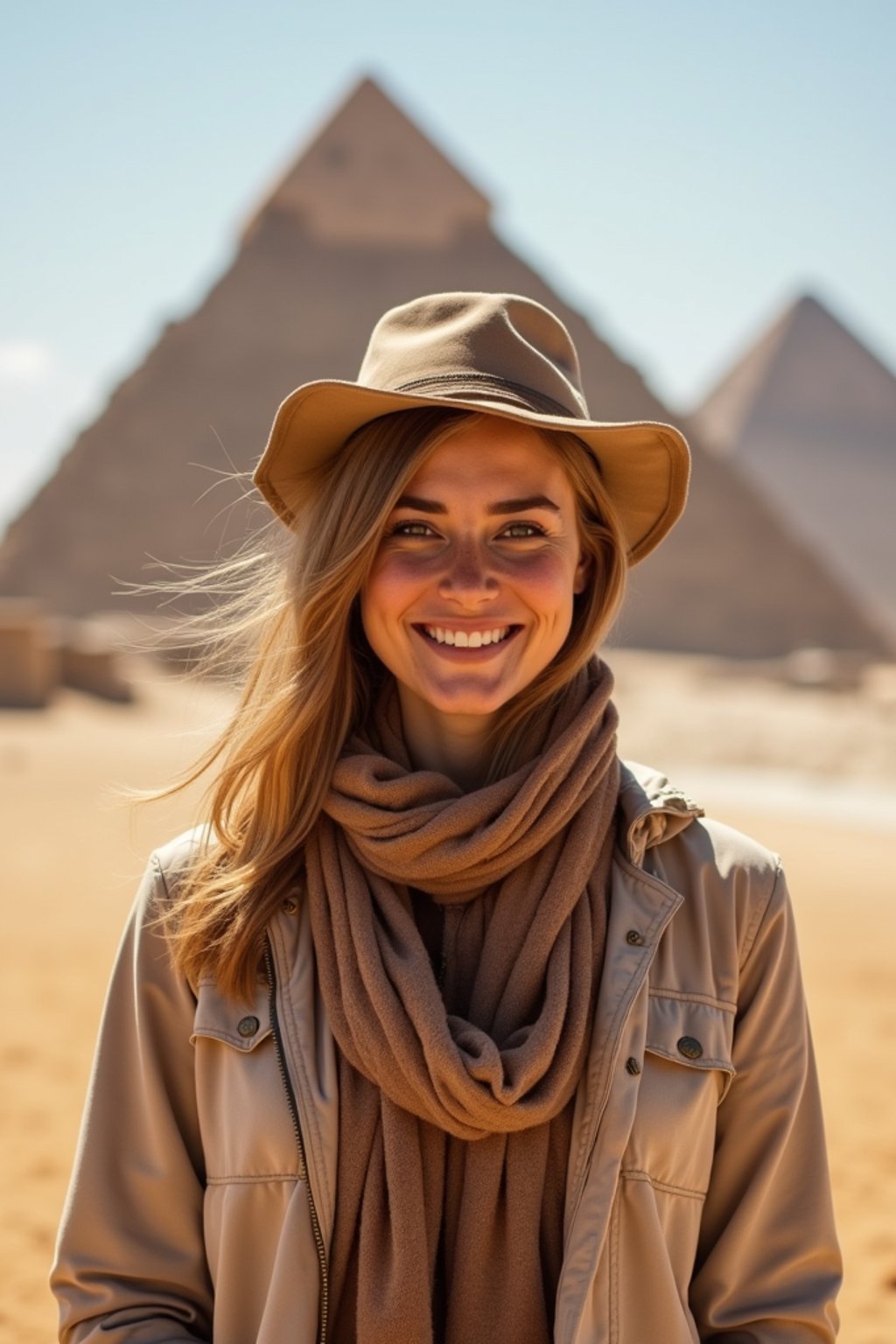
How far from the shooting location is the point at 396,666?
1872 mm

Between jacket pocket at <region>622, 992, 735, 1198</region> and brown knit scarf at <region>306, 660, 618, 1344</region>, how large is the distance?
0.27 ft

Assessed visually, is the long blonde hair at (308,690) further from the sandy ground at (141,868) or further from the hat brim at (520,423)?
the sandy ground at (141,868)

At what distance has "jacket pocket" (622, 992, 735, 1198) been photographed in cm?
170

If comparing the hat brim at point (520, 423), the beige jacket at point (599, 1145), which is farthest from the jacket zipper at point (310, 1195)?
the hat brim at point (520, 423)

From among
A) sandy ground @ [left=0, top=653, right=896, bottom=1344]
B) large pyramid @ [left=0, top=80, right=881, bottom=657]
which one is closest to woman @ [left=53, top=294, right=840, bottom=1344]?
sandy ground @ [left=0, top=653, right=896, bottom=1344]

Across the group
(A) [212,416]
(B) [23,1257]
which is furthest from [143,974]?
(A) [212,416]

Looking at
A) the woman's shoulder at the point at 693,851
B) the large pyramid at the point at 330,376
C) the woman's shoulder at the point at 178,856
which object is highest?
the large pyramid at the point at 330,376

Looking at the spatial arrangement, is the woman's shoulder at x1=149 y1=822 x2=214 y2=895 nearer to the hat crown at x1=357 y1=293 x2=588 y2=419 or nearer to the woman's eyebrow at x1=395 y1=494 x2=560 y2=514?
the woman's eyebrow at x1=395 y1=494 x2=560 y2=514

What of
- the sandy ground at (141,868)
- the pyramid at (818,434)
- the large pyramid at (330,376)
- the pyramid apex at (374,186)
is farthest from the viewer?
the pyramid at (818,434)

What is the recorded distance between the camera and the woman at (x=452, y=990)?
5.49 ft

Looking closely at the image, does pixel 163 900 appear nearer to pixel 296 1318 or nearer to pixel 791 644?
pixel 296 1318

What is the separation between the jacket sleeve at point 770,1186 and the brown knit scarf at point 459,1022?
7.7 inches

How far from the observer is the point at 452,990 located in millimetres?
1807

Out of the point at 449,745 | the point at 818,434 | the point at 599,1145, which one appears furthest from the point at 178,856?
the point at 818,434
